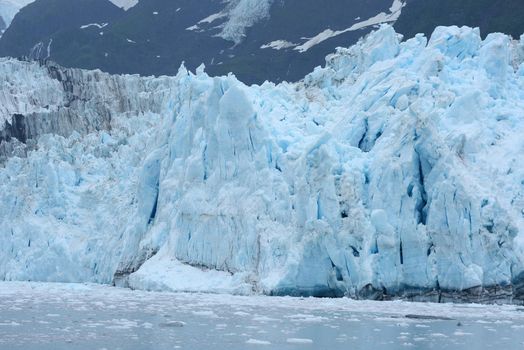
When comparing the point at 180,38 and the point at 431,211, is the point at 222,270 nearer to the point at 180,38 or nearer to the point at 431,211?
the point at 431,211

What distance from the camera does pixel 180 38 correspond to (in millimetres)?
63219

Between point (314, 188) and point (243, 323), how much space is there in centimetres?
598

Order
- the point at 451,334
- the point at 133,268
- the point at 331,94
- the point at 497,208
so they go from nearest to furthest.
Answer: the point at 451,334, the point at 497,208, the point at 133,268, the point at 331,94

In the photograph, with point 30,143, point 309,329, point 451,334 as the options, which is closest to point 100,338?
point 309,329

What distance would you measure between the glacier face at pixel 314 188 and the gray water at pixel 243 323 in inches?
44.4

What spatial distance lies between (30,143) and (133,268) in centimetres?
997

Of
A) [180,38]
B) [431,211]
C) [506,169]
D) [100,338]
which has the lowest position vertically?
[100,338]

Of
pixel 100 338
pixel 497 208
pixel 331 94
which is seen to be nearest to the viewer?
pixel 100 338

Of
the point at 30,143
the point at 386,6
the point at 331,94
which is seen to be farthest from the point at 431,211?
the point at 386,6

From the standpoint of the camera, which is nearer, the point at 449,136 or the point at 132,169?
the point at 449,136

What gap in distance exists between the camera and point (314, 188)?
1816cm

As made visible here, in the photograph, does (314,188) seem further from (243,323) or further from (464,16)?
(464,16)

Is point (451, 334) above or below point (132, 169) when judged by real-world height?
below

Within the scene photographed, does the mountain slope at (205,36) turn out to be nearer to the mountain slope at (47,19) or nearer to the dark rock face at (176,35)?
→ the dark rock face at (176,35)
